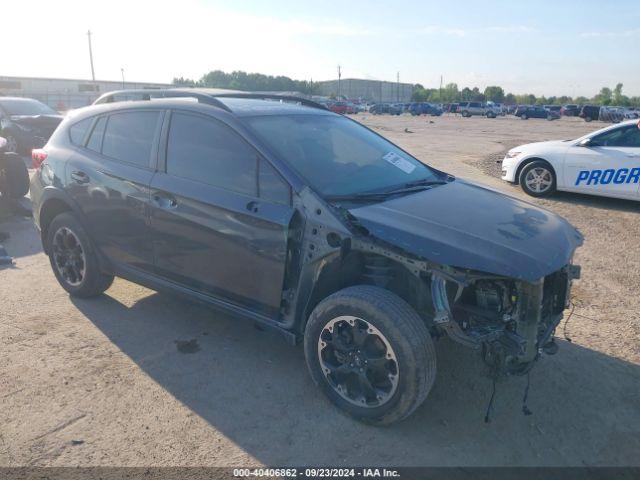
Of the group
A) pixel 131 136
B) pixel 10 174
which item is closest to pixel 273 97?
pixel 131 136

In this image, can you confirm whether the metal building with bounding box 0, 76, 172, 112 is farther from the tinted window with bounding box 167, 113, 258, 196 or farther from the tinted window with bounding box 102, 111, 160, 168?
the tinted window with bounding box 167, 113, 258, 196

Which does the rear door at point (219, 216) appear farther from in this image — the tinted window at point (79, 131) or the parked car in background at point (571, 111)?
the parked car in background at point (571, 111)

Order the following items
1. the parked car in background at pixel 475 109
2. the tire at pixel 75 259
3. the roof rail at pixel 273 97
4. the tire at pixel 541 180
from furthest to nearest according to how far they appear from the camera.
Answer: the parked car in background at pixel 475 109, the tire at pixel 541 180, the tire at pixel 75 259, the roof rail at pixel 273 97

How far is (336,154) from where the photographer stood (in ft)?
A: 12.8

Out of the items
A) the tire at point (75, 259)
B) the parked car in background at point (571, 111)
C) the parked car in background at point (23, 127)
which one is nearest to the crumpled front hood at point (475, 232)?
the tire at point (75, 259)

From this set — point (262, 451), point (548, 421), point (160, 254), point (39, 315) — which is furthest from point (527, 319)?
point (39, 315)

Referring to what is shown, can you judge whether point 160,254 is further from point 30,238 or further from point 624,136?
point 624,136

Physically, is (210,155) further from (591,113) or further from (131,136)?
(591,113)

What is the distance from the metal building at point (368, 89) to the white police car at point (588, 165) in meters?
128

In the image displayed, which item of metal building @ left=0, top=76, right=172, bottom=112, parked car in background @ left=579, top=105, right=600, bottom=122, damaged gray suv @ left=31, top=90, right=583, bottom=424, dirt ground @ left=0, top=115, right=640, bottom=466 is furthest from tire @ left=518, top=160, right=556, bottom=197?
parked car in background @ left=579, top=105, right=600, bottom=122

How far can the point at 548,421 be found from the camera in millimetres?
3217

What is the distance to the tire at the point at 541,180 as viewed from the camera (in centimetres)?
933

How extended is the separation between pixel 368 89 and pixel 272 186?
14446 centimetres

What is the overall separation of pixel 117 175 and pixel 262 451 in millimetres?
2452
